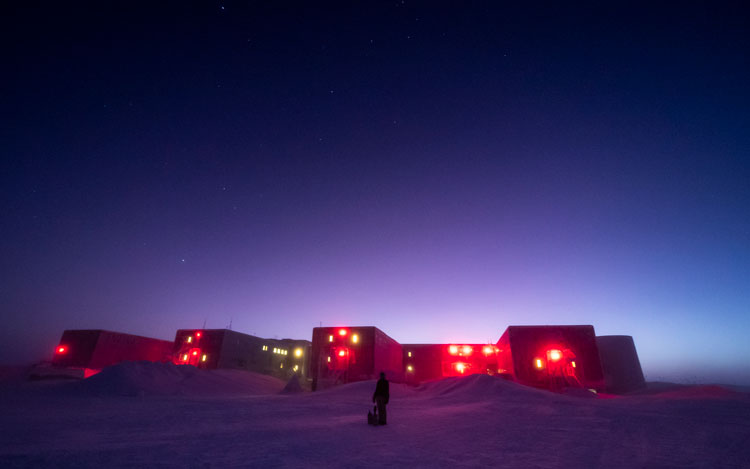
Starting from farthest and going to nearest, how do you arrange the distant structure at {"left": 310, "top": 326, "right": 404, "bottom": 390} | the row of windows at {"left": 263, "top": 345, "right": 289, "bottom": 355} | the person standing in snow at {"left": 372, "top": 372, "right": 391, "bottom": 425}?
the row of windows at {"left": 263, "top": 345, "right": 289, "bottom": 355}, the distant structure at {"left": 310, "top": 326, "right": 404, "bottom": 390}, the person standing in snow at {"left": 372, "top": 372, "right": 391, "bottom": 425}

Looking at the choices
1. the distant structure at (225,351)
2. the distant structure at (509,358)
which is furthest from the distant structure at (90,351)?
the distant structure at (509,358)

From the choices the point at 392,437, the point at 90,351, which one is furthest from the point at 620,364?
the point at 90,351

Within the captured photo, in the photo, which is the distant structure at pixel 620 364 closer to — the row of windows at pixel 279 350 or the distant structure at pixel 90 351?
the row of windows at pixel 279 350

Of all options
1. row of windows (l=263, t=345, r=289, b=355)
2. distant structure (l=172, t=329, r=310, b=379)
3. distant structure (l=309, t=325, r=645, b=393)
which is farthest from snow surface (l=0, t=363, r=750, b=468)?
row of windows (l=263, t=345, r=289, b=355)

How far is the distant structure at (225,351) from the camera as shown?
42.4 m

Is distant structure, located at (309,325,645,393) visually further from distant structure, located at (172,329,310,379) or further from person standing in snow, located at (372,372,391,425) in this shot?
person standing in snow, located at (372,372,391,425)

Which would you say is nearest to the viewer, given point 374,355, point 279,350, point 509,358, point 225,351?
point 509,358

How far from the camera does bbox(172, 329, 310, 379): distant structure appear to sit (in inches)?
1668

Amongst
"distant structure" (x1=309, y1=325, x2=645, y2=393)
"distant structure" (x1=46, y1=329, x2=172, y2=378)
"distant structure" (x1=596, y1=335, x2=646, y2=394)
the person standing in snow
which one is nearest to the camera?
the person standing in snow

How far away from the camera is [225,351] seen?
42.6 meters

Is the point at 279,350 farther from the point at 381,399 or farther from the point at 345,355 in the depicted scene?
the point at 381,399

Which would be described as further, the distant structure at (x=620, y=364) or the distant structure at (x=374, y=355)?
the distant structure at (x=620, y=364)

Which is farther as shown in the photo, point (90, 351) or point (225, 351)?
point (225, 351)

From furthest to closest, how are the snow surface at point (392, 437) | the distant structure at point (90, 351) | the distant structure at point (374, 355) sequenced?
the distant structure at point (90, 351) < the distant structure at point (374, 355) < the snow surface at point (392, 437)
